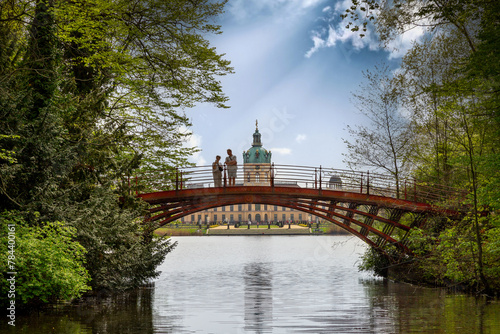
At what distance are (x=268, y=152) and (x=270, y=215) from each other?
18909 millimetres

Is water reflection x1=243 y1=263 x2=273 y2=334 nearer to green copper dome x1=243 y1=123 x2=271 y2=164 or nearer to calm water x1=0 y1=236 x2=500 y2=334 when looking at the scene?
calm water x1=0 y1=236 x2=500 y2=334

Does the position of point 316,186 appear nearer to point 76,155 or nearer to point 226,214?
point 76,155

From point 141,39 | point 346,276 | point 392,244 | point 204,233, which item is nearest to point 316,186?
point 392,244

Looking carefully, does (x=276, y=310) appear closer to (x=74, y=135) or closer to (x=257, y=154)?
(x=74, y=135)

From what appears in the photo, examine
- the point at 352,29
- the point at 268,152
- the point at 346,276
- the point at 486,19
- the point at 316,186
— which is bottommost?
the point at 346,276

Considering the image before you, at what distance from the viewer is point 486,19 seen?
1593cm

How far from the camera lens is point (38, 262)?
529 inches

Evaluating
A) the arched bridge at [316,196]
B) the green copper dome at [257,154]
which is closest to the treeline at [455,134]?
the arched bridge at [316,196]

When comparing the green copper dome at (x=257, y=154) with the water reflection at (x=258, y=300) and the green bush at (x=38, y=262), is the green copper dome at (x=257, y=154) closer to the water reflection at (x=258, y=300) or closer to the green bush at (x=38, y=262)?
the water reflection at (x=258, y=300)

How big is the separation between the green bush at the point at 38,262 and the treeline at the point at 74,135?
0.03 m

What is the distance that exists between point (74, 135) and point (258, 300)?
9.10 metres

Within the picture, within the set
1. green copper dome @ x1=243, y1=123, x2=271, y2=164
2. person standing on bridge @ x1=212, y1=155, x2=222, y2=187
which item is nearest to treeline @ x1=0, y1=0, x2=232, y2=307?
person standing on bridge @ x1=212, y1=155, x2=222, y2=187

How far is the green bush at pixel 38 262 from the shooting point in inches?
527

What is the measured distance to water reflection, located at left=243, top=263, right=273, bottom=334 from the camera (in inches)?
594
